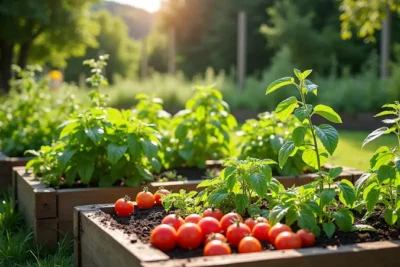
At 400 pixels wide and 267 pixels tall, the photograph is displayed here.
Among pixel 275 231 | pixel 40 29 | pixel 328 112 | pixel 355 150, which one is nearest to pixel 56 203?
pixel 275 231

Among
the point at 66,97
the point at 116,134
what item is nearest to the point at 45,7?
the point at 66,97

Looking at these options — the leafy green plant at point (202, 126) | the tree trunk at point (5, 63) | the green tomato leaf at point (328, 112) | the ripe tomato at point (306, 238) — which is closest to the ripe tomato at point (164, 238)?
the ripe tomato at point (306, 238)

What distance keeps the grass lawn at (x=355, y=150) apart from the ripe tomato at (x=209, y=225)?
420cm

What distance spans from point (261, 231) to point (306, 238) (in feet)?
0.71

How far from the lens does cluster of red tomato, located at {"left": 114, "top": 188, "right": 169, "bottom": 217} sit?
3270 mm

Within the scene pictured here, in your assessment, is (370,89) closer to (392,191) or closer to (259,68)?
(392,191)

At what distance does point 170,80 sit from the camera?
18438 millimetres

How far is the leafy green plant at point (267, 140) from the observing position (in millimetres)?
4867

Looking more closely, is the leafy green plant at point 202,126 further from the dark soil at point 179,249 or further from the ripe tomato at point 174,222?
the ripe tomato at point 174,222

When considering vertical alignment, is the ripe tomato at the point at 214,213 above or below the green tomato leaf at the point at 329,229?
above

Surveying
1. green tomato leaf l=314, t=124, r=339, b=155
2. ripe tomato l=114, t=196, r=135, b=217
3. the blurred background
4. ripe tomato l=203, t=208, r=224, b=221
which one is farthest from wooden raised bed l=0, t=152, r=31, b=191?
green tomato leaf l=314, t=124, r=339, b=155

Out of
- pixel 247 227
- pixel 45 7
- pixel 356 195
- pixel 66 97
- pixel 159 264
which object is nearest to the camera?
pixel 159 264

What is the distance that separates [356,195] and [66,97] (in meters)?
3.70

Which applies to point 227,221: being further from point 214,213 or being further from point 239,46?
point 239,46
